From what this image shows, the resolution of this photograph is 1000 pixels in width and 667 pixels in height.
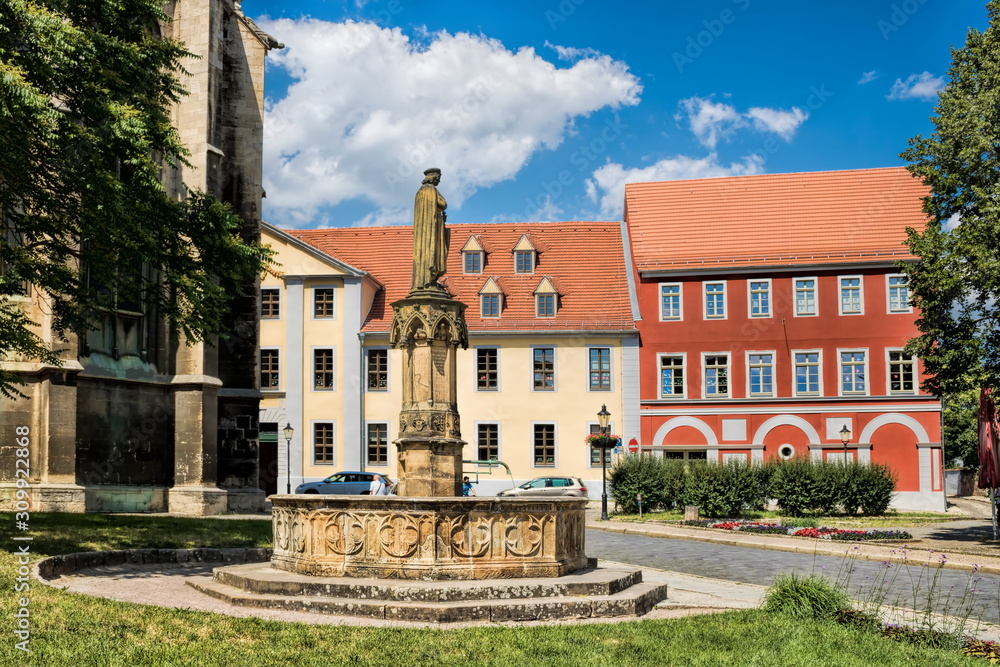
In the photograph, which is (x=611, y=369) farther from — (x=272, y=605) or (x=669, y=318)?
Answer: (x=272, y=605)

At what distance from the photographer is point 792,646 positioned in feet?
25.2

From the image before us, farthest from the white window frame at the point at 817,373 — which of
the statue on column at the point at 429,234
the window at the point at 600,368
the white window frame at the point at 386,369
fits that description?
the statue on column at the point at 429,234

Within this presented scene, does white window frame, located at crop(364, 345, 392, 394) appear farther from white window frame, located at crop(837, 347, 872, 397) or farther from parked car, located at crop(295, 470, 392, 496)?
white window frame, located at crop(837, 347, 872, 397)

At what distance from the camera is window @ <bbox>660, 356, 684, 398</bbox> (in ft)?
134

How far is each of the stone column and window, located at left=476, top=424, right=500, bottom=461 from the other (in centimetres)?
2820

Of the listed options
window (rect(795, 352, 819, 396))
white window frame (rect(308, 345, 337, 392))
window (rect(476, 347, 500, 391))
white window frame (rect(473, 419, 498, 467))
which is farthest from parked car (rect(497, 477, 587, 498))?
window (rect(795, 352, 819, 396))

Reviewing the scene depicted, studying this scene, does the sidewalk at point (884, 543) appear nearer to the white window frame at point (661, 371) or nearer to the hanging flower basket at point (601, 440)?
the hanging flower basket at point (601, 440)

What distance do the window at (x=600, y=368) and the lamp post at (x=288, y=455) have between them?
12491 mm

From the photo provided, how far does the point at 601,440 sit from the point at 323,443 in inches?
542

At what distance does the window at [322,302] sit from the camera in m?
42.2

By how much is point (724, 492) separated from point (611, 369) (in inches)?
414

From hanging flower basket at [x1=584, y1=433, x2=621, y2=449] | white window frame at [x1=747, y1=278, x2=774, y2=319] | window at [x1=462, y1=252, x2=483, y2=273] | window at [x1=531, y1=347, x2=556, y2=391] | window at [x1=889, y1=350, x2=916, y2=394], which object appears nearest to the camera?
hanging flower basket at [x1=584, y1=433, x2=621, y2=449]

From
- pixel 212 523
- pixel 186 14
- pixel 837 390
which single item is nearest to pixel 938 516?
pixel 837 390

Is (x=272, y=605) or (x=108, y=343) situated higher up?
(x=108, y=343)
